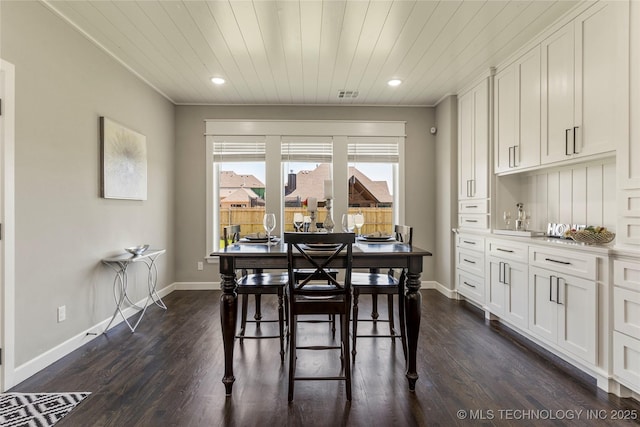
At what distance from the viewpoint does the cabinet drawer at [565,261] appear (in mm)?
2273

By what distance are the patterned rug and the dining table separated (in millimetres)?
895

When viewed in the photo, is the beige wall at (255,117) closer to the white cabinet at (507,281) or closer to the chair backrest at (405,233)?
the white cabinet at (507,281)

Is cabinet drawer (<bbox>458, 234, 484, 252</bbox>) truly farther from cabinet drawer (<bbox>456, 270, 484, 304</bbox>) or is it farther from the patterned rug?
the patterned rug

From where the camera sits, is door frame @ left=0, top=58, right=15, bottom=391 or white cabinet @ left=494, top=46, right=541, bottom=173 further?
white cabinet @ left=494, top=46, right=541, bottom=173

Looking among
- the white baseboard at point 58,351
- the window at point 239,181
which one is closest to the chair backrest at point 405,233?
the window at point 239,181

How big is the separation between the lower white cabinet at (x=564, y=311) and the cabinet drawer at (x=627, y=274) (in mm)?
167

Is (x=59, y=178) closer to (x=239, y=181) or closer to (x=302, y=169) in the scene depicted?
(x=239, y=181)

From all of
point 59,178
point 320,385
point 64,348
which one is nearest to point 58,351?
point 64,348

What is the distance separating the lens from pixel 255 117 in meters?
4.92

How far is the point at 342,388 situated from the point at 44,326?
7.23 feet

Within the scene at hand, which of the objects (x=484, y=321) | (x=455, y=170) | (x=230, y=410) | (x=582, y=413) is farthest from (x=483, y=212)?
(x=230, y=410)

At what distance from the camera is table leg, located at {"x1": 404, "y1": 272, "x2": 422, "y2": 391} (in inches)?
85.5

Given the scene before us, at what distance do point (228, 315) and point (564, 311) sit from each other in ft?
7.94

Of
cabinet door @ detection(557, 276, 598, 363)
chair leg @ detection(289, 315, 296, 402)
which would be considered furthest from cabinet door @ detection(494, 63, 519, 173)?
chair leg @ detection(289, 315, 296, 402)
